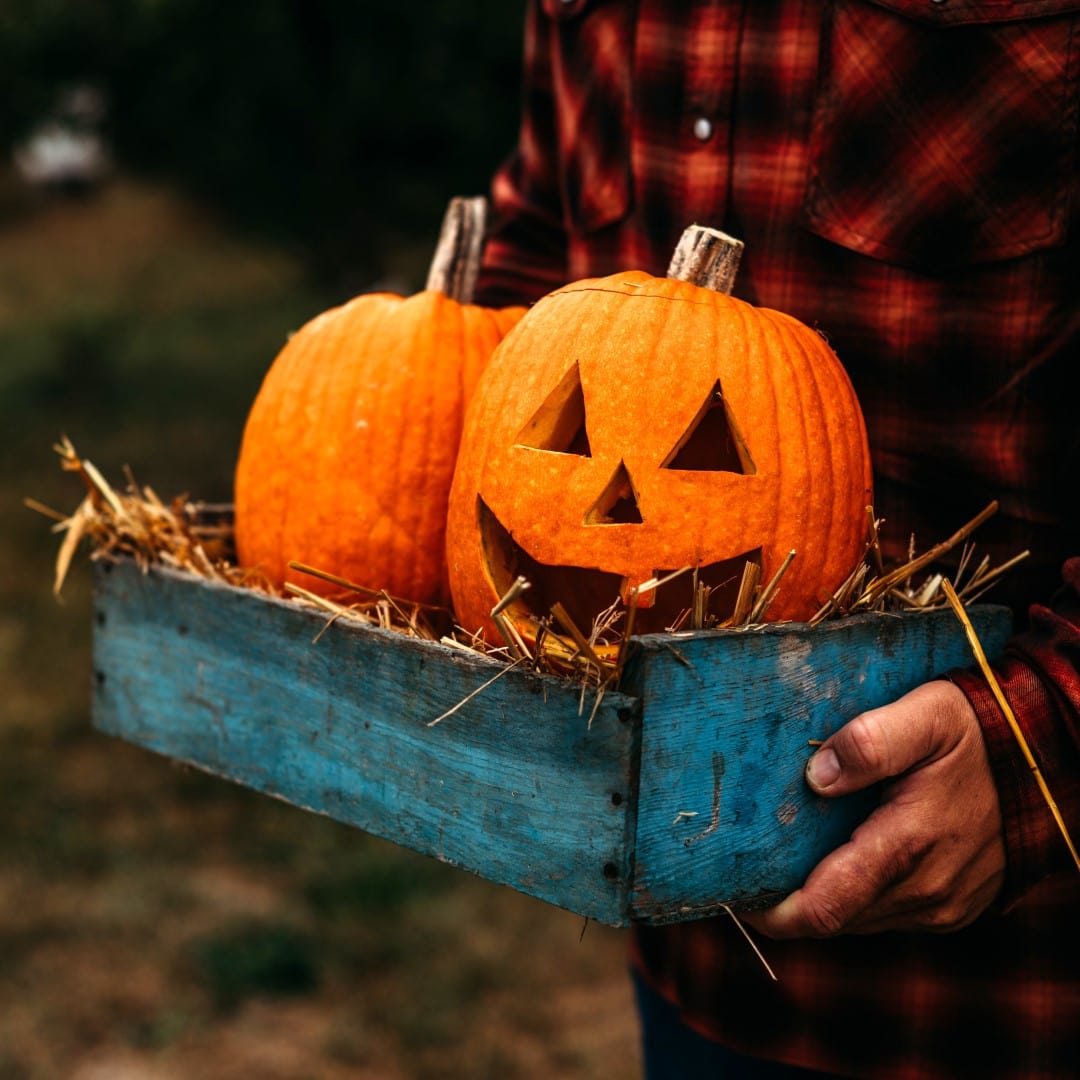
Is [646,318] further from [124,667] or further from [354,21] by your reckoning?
[354,21]

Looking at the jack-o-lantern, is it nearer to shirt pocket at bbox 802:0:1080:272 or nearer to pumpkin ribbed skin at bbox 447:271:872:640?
pumpkin ribbed skin at bbox 447:271:872:640

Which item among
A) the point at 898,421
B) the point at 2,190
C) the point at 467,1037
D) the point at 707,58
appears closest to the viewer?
the point at 898,421

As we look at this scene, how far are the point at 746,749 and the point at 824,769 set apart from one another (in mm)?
110

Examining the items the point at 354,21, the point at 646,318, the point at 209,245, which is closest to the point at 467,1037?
the point at 646,318

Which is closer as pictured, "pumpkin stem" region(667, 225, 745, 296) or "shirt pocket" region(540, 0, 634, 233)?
"pumpkin stem" region(667, 225, 745, 296)

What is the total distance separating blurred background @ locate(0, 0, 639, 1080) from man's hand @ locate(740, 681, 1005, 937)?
1.01m

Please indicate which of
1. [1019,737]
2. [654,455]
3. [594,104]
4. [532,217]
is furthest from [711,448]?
[532,217]

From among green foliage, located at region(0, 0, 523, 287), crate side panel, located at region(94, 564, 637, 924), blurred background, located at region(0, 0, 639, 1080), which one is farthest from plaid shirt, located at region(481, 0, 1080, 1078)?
green foliage, located at region(0, 0, 523, 287)

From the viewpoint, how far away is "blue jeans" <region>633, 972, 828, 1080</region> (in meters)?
1.99

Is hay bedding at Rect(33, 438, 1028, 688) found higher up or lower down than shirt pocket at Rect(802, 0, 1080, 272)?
lower down

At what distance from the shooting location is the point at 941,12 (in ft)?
5.57

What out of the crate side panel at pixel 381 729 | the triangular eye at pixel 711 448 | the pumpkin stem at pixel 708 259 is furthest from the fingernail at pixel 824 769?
the pumpkin stem at pixel 708 259

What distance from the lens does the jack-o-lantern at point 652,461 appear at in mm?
1549

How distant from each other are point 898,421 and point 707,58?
0.63m
